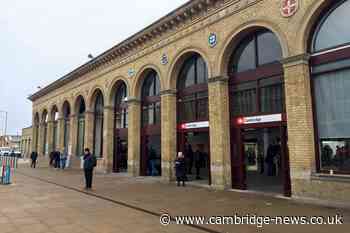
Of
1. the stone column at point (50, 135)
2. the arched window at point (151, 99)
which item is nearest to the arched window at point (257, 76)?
the arched window at point (151, 99)

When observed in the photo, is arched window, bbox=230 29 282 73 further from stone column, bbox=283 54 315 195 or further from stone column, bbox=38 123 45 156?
stone column, bbox=38 123 45 156

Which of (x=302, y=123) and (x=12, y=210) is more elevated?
(x=302, y=123)

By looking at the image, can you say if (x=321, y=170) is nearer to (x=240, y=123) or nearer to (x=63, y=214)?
(x=240, y=123)

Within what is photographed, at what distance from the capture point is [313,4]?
9.70 metres

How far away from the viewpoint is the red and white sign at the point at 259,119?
1098 cm

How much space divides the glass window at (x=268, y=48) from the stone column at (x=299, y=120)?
1242 mm

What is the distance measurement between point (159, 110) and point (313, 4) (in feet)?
32.3

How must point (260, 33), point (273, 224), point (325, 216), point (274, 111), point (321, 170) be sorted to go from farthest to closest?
point (260, 33)
point (274, 111)
point (321, 170)
point (325, 216)
point (273, 224)

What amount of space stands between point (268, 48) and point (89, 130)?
52.7 feet

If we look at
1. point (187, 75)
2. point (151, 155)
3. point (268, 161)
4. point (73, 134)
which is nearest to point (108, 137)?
point (151, 155)

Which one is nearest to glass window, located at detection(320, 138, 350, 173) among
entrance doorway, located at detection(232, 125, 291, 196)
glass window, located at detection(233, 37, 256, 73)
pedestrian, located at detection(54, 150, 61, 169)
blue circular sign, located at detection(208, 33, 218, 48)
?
entrance doorway, located at detection(232, 125, 291, 196)

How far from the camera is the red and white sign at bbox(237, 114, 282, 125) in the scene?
10981mm

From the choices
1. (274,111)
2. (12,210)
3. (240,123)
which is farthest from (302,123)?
(12,210)

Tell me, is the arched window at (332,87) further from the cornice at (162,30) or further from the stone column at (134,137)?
the stone column at (134,137)
